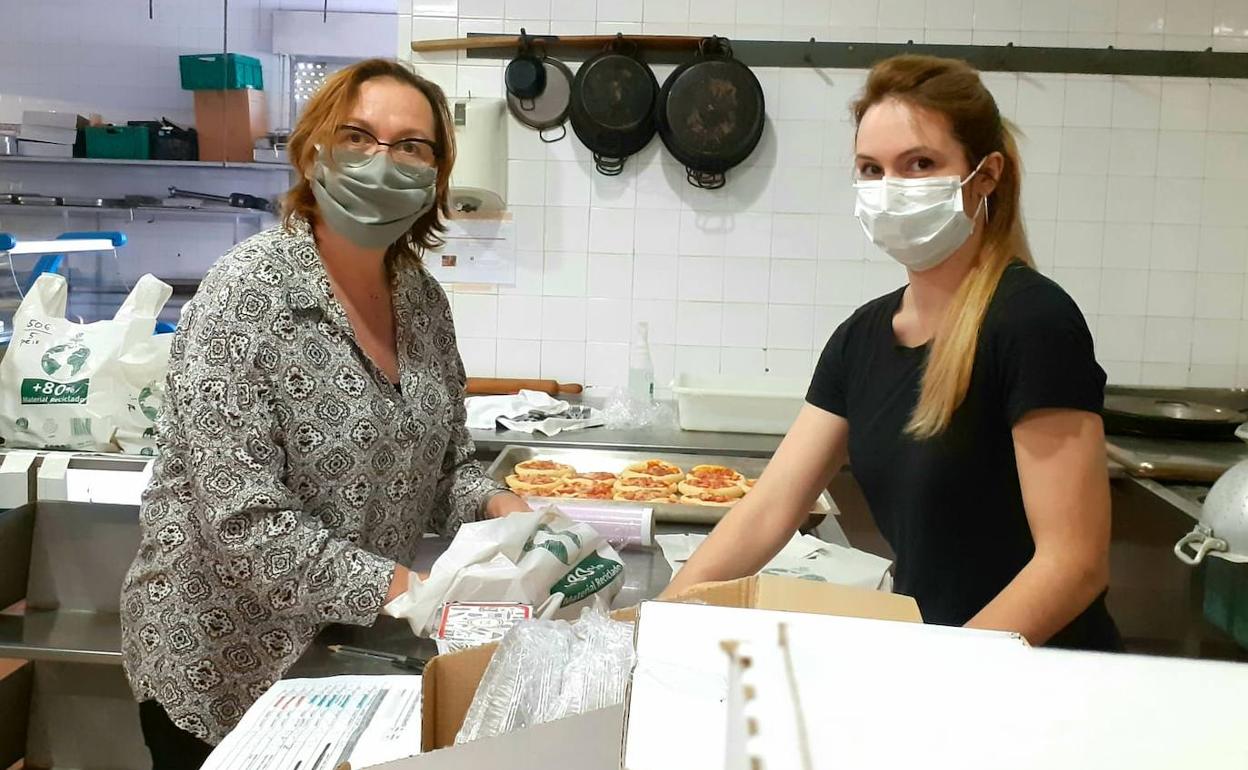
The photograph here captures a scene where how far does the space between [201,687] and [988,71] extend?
271 cm

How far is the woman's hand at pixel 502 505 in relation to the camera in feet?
5.20

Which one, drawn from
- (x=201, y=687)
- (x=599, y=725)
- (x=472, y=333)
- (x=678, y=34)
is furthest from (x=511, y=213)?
(x=599, y=725)

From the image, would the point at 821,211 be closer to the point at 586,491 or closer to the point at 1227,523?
the point at 586,491

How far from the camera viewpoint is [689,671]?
468 mm

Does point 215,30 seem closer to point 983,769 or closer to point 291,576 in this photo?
point 291,576

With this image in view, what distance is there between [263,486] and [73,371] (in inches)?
48.2

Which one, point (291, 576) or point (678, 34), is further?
point (678, 34)

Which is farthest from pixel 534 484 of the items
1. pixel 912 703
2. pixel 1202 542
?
pixel 912 703

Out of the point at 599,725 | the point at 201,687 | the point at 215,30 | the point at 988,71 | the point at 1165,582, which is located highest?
the point at 215,30

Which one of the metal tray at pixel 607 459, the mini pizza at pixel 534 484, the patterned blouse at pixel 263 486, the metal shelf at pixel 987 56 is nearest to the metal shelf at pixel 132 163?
the metal shelf at pixel 987 56

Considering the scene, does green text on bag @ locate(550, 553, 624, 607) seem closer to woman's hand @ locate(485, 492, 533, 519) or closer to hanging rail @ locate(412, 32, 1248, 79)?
woman's hand @ locate(485, 492, 533, 519)

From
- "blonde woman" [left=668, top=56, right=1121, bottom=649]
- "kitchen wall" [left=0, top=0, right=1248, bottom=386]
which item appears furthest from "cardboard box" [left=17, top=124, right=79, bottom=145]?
"blonde woman" [left=668, top=56, right=1121, bottom=649]

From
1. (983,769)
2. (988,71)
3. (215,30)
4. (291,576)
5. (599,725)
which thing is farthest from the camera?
(215,30)

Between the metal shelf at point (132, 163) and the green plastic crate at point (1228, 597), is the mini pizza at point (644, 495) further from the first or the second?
the metal shelf at point (132, 163)
